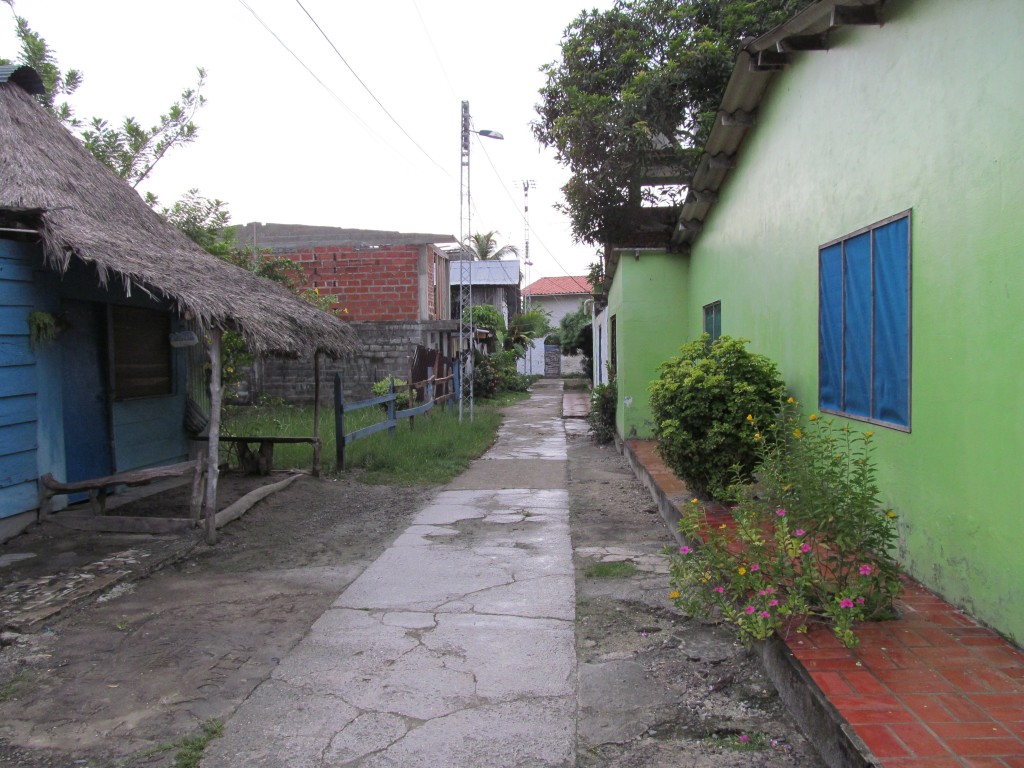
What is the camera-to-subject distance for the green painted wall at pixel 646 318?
1170 centimetres

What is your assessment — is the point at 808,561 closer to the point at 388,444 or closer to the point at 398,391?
the point at 388,444

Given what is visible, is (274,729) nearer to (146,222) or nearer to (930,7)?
(930,7)

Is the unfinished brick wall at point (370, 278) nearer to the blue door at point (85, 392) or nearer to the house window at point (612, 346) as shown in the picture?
the house window at point (612, 346)

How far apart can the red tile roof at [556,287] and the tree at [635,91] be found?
33956 millimetres

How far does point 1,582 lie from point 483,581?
3373 mm

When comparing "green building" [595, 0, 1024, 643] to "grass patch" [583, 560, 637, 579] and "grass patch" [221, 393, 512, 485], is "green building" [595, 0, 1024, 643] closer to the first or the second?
"grass patch" [583, 560, 637, 579]

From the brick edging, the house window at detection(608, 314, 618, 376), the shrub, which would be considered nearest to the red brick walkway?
the brick edging

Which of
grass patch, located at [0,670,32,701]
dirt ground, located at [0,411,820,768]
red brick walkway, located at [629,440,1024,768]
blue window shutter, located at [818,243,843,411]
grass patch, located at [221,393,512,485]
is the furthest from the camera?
grass patch, located at [221,393,512,485]

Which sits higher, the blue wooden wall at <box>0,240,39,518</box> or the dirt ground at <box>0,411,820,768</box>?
the blue wooden wall at <box>0,240,39,518</box>

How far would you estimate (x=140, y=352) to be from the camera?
8695 millimetres

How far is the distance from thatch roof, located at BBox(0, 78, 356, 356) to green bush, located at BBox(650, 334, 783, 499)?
3.69 metres

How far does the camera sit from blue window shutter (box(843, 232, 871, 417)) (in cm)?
508

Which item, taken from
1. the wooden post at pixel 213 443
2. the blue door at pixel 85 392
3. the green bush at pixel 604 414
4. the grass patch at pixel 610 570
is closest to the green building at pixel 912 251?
the grass patch at pixel 610 570

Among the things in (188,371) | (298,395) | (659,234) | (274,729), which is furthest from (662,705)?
(298,395)
